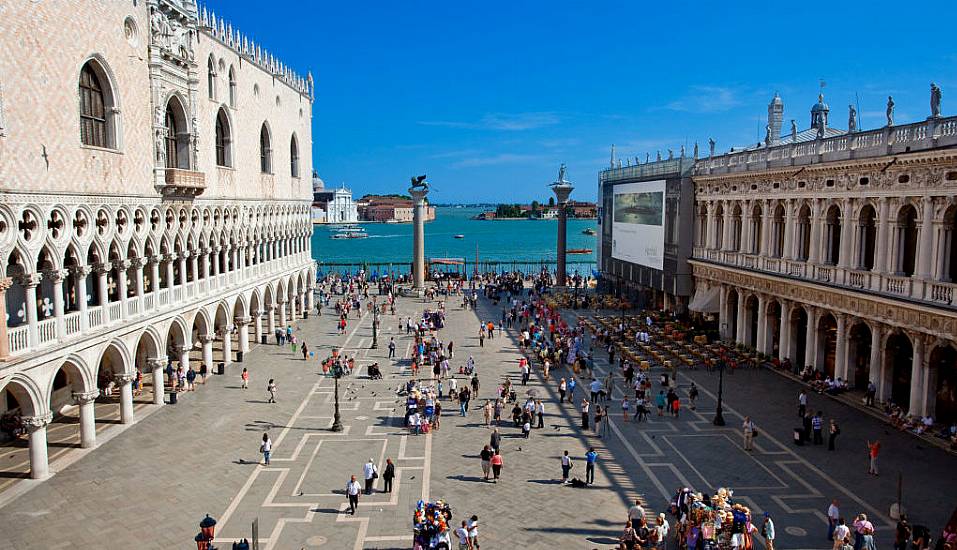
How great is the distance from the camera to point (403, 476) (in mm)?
18953

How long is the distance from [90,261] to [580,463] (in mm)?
17220

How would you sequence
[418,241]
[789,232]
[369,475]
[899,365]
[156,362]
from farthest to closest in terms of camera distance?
[418,241] → [789,232] → [156,362] → [899,365] → [369,475]

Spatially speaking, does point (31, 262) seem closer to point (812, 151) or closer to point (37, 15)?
point (37, 15)

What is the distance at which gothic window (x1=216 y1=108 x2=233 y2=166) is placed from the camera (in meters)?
33.4

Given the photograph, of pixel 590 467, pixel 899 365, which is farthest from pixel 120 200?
pixel 899 365

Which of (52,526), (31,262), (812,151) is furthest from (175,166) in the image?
(812,151)

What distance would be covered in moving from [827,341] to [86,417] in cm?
2745

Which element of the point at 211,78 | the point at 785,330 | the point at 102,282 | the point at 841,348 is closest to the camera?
the point at 102,282

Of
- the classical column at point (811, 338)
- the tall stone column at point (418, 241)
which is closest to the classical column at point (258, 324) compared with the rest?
the tall stone column at point (418, 241)

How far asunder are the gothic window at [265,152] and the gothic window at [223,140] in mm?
5657

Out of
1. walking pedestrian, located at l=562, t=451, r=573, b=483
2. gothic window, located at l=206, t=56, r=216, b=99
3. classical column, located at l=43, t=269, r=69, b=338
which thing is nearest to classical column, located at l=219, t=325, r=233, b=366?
gothic window, located at l=206, t=56, r=216, b=99

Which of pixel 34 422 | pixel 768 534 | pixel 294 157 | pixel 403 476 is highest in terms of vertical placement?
pixel 294 157

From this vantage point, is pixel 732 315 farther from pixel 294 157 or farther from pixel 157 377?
pixel 294 157

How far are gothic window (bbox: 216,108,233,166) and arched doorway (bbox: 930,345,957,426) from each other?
30604 millimetres
